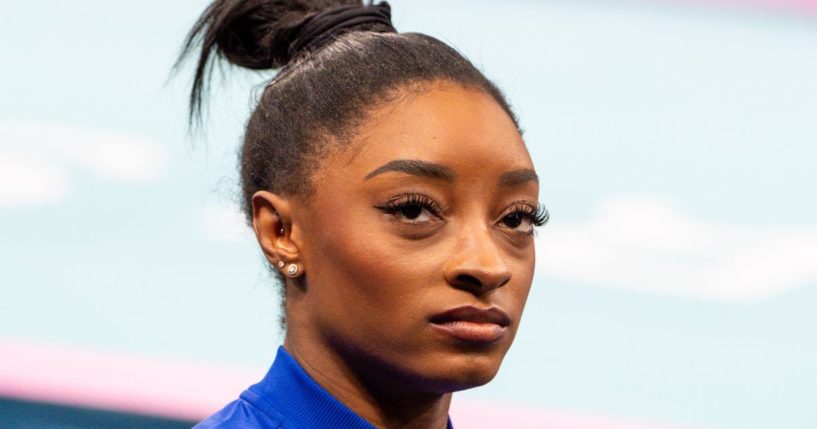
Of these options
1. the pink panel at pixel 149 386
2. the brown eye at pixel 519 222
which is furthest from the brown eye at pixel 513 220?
the pink panel at pixel 149 386

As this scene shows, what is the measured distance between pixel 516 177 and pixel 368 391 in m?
0.22

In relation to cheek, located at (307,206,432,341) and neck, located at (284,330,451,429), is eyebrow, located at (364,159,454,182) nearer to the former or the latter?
cheek, located at (307,206,432,341)

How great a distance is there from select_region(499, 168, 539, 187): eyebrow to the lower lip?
12cm

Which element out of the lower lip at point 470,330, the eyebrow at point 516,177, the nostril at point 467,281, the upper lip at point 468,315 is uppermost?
the eyebrow at point 516,177

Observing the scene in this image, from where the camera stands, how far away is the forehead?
1.19m

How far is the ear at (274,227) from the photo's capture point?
1.25m

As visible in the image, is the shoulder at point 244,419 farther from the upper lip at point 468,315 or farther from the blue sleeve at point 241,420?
the upper lip at point 468,315

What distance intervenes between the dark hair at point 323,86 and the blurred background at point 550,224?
788 mm

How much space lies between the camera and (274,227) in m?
1.27

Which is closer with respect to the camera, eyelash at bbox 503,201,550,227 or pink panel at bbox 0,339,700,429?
eyelash at bbox 503,201,550,227

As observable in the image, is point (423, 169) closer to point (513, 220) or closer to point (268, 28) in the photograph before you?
point (513, 220)

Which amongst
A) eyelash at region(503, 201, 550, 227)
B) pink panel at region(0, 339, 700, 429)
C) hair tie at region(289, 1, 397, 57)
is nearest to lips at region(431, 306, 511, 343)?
eyelash at region(503, 201, 550, 227)

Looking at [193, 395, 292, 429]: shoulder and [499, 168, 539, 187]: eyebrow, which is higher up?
[499, 168, 539, 187]: eyebrow

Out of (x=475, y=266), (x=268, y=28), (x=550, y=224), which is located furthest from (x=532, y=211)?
(x=550, y=224)
